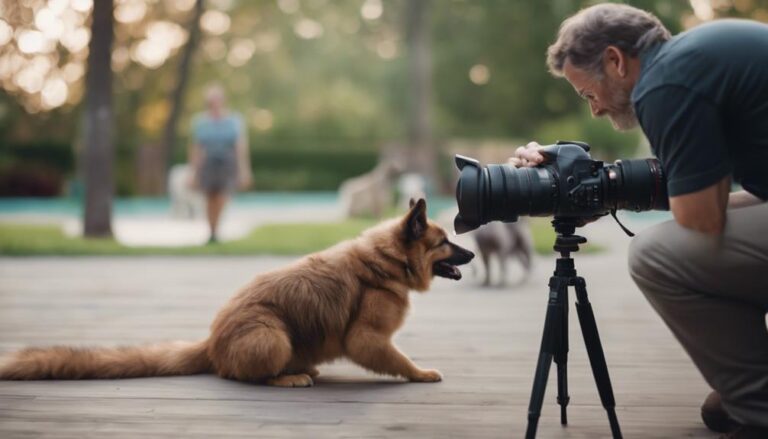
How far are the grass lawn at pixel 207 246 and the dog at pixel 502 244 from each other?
230 cm

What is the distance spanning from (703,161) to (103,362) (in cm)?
242

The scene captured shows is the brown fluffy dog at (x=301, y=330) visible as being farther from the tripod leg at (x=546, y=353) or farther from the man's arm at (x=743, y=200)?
the man's arm at (x=743, y=200)

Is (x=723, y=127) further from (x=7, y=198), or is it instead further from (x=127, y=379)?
(x=7, y=198)

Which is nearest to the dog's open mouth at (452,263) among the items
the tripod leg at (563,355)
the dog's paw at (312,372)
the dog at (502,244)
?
the dog's paw at (312,372)

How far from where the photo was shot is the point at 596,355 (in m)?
2.43

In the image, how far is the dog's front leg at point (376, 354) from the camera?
3301 mm

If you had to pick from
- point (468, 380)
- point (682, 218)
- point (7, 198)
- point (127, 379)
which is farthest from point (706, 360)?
point (7, 198)

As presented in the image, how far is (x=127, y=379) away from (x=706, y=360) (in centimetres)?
222

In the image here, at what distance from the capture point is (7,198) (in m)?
21.4

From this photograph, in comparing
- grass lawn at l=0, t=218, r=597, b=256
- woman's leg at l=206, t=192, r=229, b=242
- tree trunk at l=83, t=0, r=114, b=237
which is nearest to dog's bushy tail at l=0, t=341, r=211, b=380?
grass lawn at l=0, t=218, r=597, b=256

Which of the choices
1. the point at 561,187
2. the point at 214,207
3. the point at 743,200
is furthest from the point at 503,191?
the point at 214,207

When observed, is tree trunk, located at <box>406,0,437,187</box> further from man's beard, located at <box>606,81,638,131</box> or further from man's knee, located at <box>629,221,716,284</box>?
man's knee, located at <box>629,221,716,284</box>

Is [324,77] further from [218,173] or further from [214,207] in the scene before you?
[218,173]

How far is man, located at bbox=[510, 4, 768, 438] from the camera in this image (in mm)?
2123
